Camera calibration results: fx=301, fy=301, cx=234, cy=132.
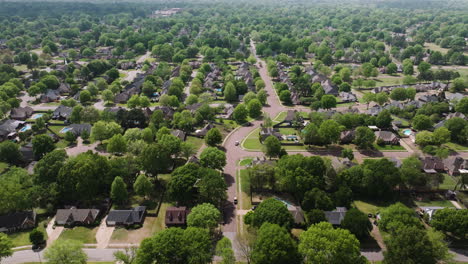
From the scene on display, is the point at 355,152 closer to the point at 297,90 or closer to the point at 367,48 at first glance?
the point at 297,90

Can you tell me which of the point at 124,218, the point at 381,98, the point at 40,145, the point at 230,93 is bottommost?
the point at 124,218

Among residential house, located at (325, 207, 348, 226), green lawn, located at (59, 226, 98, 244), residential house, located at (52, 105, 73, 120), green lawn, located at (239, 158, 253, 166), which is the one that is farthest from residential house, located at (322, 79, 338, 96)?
green lawn, located at (59, 226, 98, 244)

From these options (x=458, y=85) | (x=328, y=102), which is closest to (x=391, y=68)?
(x=458, y=85)

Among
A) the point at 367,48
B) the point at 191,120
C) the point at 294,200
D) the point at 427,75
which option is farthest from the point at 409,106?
the point at 367,48

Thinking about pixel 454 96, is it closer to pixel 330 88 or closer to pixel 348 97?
pixel 348 97

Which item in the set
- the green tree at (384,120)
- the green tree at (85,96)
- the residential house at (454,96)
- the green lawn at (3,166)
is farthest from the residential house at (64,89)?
the residential house at (454,96)

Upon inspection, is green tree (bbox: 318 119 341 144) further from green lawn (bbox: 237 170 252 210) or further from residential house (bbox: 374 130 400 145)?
green lawn (bbox: 237 170 252 210)
